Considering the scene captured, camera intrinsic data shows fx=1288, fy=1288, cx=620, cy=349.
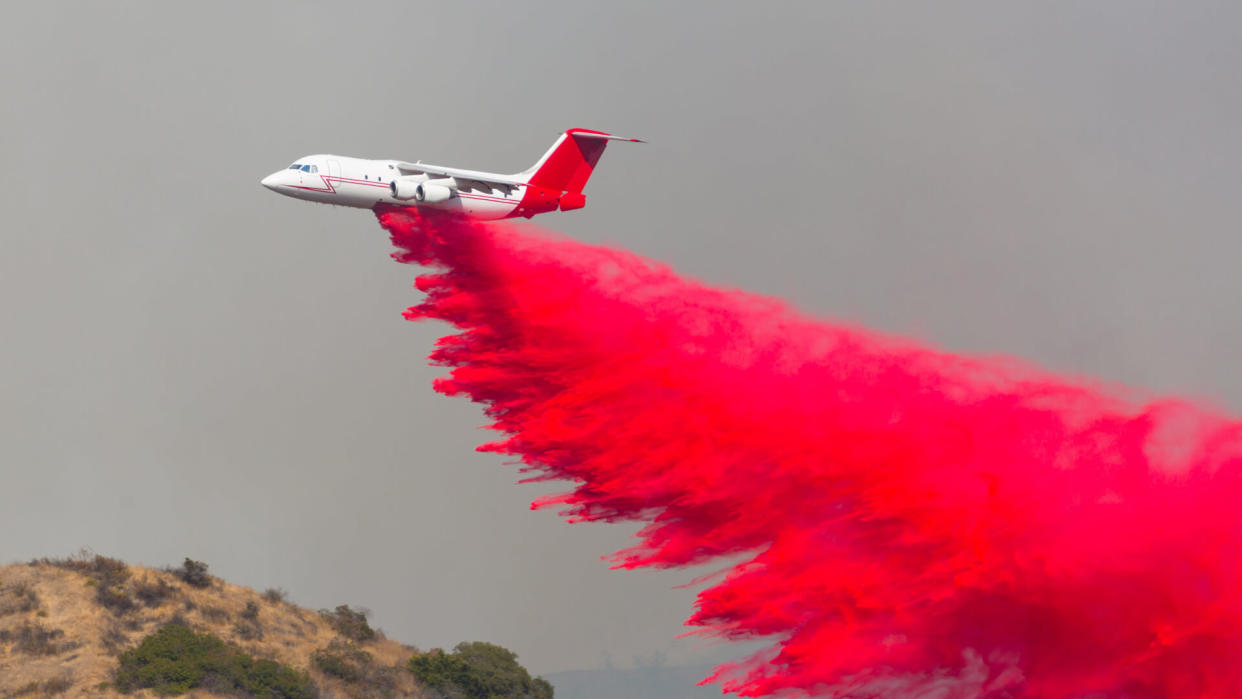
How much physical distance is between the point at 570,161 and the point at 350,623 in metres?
25.0

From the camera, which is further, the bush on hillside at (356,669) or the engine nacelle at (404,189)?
the bush on hillside at (356,669)

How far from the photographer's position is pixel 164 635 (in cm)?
4956

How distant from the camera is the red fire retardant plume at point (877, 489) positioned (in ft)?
109

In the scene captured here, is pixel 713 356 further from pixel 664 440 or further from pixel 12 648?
pixel 12 648

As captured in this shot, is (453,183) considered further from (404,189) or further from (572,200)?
(572,200)

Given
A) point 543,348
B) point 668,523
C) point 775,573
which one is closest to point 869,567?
point 775,573

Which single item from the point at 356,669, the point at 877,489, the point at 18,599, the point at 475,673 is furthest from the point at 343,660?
the point at 877,489

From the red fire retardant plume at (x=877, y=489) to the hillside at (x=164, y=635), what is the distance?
17586 mm

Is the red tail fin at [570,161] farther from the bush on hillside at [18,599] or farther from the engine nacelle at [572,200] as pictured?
the bush on hillside at [18,599]

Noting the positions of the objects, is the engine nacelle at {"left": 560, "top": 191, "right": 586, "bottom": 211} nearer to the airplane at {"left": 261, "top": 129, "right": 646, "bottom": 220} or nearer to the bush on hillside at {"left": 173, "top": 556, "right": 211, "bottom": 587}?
the airplane at {"left": 261, "top": 129, "right": 646, "bottom": 220}

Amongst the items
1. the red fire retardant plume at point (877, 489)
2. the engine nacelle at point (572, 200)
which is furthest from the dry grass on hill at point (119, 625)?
the engine nacelle at point (572, 200)

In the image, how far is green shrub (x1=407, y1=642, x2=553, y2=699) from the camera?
56.3 m

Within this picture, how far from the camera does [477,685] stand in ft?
187

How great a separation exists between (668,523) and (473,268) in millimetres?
11026
